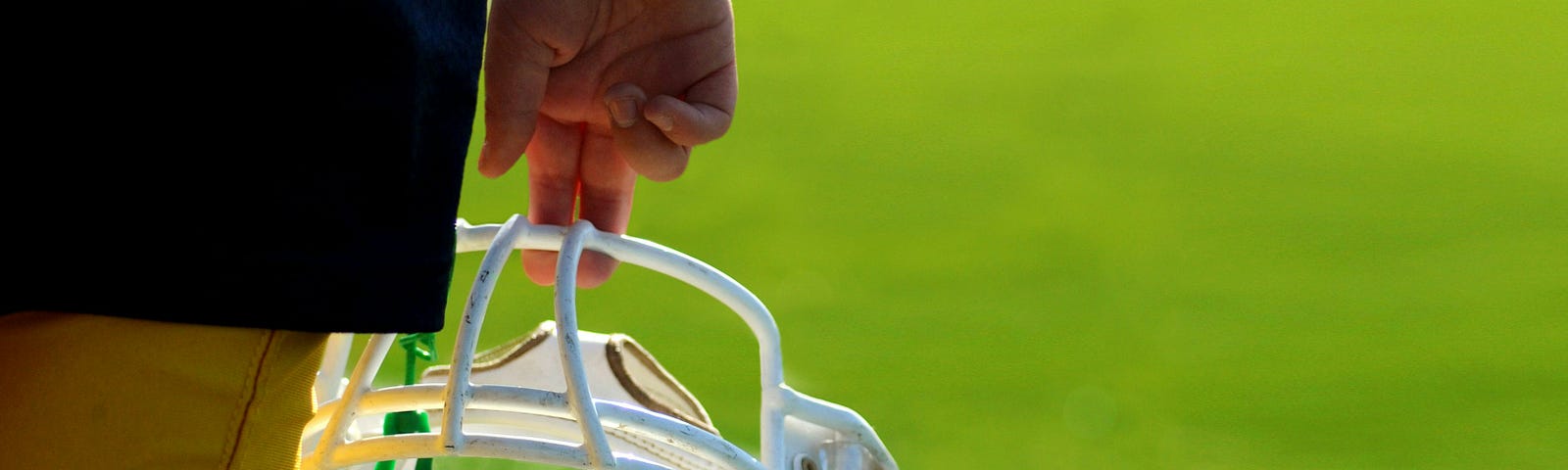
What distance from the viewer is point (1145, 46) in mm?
2354

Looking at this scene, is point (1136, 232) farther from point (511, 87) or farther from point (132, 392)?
point (132, 392)

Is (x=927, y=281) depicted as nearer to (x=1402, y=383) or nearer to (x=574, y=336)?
(x=1402, y=383)

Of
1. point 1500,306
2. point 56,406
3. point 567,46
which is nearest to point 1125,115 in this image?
point 1500,306

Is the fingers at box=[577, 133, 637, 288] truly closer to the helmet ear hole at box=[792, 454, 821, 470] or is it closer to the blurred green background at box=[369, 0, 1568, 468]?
the helmet ear hole at box=[792, 454, 821, 470]

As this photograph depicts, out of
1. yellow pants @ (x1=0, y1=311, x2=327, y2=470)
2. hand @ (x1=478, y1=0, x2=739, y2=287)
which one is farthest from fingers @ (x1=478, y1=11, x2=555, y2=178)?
yellow pants @ (x1=0, y1=311, x2=327, y2=470)

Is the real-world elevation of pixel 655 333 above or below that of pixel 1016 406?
above

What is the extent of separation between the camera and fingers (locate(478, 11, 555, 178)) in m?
0.52

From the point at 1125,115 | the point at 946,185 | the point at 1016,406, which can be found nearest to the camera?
the point at 1016,406

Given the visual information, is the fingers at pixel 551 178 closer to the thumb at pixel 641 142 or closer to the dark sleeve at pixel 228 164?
the thumb at pixel 641 142

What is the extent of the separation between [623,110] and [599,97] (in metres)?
0.06

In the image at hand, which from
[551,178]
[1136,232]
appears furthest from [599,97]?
[1136,232]

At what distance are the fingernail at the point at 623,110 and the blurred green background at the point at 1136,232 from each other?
101 centimetres

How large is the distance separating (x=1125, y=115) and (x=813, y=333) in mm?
728

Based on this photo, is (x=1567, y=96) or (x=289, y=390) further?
(x=1567, y=96)
